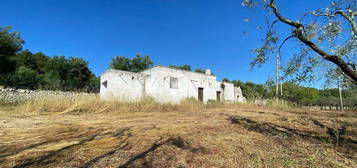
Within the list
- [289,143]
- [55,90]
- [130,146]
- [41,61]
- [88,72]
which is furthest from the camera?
[41,61]

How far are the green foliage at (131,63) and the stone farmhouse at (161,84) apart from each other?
578 inches

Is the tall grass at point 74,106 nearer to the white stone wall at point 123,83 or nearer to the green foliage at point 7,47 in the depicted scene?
the white stone wall at point 123,83

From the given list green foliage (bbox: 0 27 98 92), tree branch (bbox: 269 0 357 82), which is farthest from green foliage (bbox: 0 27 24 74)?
tree branch (bbox: 269 0 357 82)

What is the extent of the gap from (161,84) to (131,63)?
55.7 ft

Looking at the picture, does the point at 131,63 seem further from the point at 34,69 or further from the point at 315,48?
the point at 315,48

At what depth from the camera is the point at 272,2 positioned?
3002mm

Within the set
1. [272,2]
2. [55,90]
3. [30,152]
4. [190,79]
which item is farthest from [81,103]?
[190,79]

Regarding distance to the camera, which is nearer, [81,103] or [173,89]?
[81,103]

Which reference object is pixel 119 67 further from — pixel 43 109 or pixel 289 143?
pixel 289 143

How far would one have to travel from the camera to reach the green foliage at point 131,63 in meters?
26.6

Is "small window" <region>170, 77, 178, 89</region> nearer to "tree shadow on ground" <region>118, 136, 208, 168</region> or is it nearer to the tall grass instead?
the tall grass

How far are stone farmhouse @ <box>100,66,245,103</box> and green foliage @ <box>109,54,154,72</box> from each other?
578 inches

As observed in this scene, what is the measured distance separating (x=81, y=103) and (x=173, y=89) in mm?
8292

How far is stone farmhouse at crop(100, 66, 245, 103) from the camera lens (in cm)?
1117
